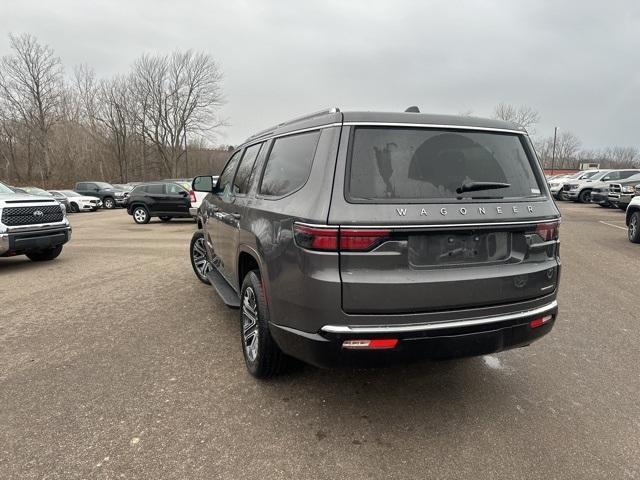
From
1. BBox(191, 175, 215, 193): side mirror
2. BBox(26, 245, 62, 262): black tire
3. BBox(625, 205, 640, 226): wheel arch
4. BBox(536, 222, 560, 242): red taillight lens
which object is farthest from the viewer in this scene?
BBox(625, 205, 640, 226): wheel arch

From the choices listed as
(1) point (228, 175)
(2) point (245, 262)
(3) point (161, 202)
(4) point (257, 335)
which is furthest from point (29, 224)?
(3) point (161, 202)

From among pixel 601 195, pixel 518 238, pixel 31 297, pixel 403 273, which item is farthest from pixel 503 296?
pixel 601 195

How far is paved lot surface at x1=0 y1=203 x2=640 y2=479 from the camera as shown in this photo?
235 cm

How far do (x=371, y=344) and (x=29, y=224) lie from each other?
24.2 ft

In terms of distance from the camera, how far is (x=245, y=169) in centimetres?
404

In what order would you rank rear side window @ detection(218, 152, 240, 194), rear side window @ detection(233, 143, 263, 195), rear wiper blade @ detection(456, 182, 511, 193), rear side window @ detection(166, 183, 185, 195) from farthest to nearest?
rear side window @ detection(166, 183, 185, 195) < rear side window @ detection(218, 152, 240, 194) < rear side window @ detection(233, 143, 263, 195) < rear wiper blade @ detection(456, 182, 511, 193)

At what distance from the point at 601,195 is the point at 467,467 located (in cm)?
2038

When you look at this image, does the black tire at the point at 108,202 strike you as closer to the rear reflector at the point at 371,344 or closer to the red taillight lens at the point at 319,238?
the red taillight lens at the point at 319,238

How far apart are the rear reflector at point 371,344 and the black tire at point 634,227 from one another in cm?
1039

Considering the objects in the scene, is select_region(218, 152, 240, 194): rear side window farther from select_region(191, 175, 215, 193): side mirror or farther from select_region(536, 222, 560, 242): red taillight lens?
select_region(536, 222, 560, 242): red taillight lens

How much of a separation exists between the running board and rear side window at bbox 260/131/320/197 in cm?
115

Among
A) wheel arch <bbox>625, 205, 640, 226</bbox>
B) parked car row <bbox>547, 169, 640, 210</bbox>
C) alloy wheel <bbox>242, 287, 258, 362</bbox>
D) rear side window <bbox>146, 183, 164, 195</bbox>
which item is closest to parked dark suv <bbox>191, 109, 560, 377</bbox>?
alloy wheel <bbox>242, 287, 258, 362</bbox>

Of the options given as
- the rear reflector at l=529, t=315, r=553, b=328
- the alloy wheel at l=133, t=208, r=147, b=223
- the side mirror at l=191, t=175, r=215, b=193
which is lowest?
the alloy wheel at l=133, t=208, r=147, b=223

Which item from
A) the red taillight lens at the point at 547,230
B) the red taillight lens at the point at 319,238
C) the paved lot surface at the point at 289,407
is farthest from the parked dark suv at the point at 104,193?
the red taillight lens at the point at 547,230
